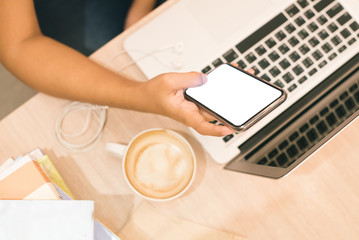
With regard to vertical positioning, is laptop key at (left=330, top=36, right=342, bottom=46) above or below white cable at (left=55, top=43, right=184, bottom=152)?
below

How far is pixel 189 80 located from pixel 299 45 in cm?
25

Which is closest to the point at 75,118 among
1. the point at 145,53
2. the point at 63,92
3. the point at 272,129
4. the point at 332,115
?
the point at 63,92

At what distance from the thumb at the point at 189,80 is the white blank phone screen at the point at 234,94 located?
20 millimetres

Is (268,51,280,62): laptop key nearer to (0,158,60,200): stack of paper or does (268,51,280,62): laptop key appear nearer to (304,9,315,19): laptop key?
(304,9,315,19): laptop key

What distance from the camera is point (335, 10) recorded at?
1.94ft

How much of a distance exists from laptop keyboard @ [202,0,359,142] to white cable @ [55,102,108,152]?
0.23 meters

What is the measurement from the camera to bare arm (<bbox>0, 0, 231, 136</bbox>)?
→ 1.75ft

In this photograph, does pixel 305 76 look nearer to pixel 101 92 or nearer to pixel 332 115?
pixel 332 115

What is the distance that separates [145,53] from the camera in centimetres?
62

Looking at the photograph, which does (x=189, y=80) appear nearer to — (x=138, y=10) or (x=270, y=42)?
(x=270, y=42)

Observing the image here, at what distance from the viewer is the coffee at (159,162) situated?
1.89ft

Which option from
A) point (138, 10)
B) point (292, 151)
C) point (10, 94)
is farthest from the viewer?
point (10, 94)

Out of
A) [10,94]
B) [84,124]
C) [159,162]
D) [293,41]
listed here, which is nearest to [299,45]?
[293,41]

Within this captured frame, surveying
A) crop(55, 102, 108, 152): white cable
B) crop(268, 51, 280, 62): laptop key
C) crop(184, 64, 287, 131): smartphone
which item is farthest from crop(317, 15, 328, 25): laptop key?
crop(55, 102, 108, 152): white cable
